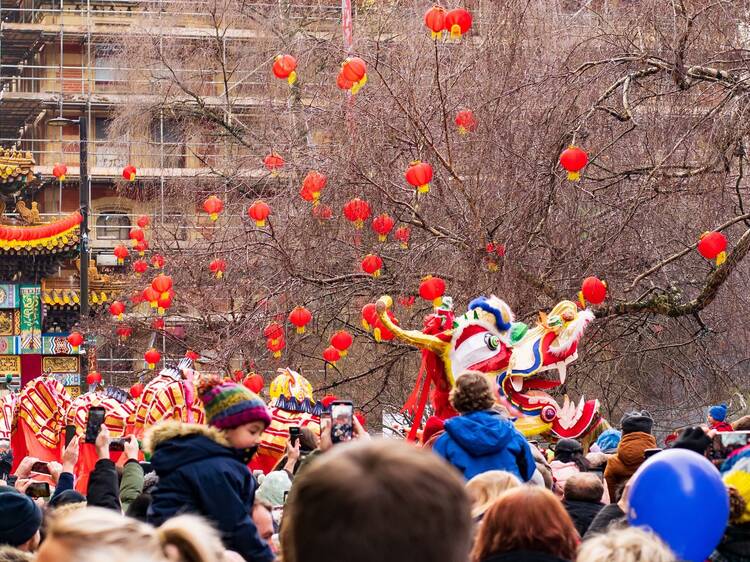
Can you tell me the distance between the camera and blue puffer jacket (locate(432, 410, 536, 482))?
7.08m

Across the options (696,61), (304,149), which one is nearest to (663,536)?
(696,61)

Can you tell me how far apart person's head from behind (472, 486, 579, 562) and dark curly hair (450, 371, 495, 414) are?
2.46 m

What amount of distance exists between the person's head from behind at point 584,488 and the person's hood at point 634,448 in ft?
2.51

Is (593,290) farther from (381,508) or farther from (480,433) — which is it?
(381,508)

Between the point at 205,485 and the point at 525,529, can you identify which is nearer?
the point at 525,529

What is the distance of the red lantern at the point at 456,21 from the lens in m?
14.4

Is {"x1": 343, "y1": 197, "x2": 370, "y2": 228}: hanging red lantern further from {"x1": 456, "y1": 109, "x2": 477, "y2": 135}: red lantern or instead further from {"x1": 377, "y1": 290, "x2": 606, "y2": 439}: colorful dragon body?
{"x1": 377, "y1": 290, "x2": 606, "y2": 439}: colorful dragon body

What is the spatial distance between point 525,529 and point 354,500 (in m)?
2.04

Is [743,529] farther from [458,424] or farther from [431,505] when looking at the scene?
[431,505]

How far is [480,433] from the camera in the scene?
7.09 m

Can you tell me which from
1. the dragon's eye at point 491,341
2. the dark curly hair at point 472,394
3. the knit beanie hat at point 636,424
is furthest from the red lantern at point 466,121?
the dark curly hair at point 472,394

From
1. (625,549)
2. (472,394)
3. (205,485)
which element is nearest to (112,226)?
(472,394)

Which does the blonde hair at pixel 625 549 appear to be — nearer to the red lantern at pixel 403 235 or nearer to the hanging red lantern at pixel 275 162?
the red lantern at pixel 403 235

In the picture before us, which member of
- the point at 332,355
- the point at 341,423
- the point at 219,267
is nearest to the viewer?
the point at 341,423
